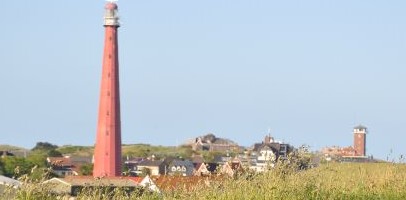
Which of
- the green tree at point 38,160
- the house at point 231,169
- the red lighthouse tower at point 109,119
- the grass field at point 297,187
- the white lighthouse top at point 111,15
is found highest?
the white lighthouse top at point 111,15

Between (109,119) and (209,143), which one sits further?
(209,143)

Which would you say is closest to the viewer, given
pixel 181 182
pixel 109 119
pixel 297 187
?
pixel 297 187

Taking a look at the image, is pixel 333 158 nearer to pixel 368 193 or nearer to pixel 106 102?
pixel 368 193

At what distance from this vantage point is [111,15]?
71375mm

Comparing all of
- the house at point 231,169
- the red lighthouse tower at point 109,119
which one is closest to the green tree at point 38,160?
the red lighthouse tower at point 109,119

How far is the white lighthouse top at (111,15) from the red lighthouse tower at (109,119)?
2.25 m

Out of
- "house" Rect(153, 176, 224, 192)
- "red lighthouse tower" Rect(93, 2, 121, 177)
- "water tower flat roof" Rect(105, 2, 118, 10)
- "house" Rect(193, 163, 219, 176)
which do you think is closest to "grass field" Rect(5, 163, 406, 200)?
"house" Rect(153, 176, 224, 192)

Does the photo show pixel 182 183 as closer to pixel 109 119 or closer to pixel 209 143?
pixel 109 119

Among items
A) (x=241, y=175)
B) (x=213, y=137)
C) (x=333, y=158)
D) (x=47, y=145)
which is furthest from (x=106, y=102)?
(x=213, y=137)

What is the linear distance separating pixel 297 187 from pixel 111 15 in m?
60.0

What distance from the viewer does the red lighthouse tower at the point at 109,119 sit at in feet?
221

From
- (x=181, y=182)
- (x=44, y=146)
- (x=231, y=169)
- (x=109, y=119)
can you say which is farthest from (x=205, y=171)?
(x=44, y=146)

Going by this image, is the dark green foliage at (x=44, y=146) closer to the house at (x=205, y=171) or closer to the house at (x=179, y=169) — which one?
the house at (x=179, y=169)

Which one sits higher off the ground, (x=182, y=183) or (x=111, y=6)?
(x=111, y=6)
